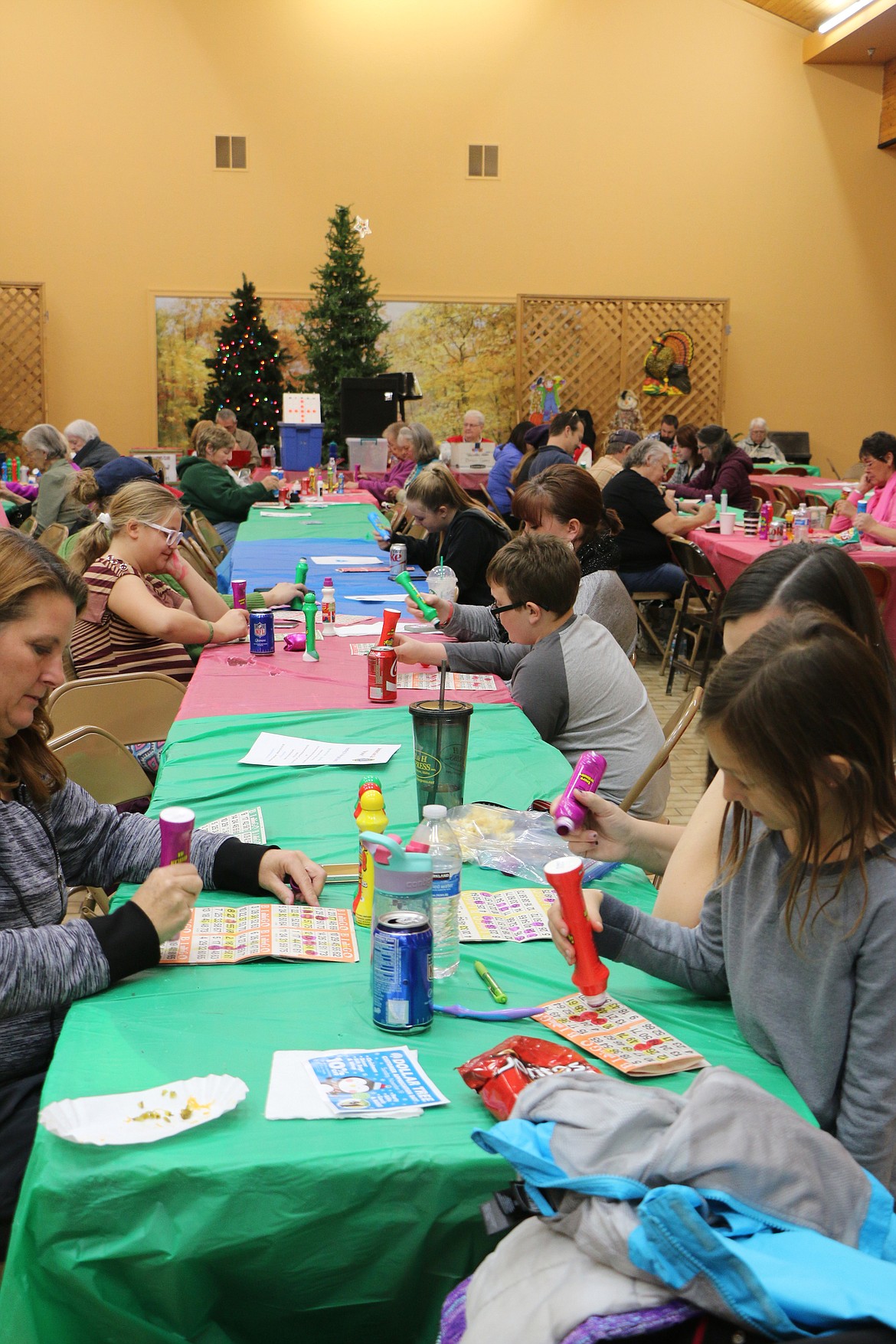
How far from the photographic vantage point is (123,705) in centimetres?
325

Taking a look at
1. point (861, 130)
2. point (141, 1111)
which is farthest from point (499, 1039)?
point (861, 130)

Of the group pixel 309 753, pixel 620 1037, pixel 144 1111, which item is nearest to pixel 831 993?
pixel 620 1037

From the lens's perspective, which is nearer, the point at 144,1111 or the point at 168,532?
the point at 144,1111

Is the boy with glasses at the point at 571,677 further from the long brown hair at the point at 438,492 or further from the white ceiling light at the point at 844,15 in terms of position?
the white ceiling light at the point at 844,15

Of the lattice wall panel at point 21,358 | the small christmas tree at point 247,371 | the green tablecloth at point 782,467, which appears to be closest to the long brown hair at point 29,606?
the small christmas tree at point 247,371

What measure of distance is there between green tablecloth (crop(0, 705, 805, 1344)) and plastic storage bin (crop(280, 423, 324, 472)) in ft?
28.5

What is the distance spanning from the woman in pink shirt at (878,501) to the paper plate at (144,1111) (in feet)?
16.9

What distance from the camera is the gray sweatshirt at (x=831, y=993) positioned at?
1.26 m

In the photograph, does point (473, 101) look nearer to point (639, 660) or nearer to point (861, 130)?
point (861, 130)

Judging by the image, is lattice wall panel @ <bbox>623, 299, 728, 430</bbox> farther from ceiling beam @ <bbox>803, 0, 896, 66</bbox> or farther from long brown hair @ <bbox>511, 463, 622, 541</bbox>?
long brown hair @ <bbox>511, 463, 622, 541</bbox>

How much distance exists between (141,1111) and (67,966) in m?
0.31

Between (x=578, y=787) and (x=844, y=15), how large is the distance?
40.9ft

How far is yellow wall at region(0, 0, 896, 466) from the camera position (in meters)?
11.6

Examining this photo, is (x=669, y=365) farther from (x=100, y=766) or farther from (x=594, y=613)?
(x=100, y=766)
